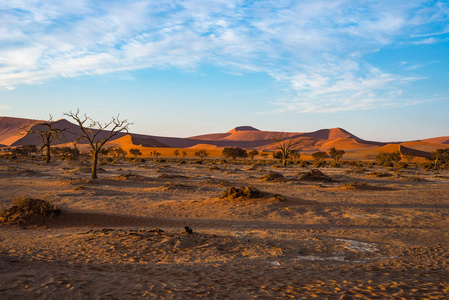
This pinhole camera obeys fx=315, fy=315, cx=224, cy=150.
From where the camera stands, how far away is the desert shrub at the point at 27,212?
11062 mm

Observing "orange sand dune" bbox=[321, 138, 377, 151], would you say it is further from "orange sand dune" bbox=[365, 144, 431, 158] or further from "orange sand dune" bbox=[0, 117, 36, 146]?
"orange sand dune" bbox=[0, 117, 36, 146]

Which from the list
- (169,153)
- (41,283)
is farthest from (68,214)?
(169,153)

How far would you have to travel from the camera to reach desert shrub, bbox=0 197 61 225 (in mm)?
11062

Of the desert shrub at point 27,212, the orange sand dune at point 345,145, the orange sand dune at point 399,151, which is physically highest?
the orange sand dune at point 345,145

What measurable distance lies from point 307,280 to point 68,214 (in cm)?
988

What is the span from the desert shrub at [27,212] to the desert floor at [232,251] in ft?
1.70

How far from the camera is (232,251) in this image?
773 cm

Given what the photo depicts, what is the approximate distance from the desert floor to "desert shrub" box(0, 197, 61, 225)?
0.52 metres

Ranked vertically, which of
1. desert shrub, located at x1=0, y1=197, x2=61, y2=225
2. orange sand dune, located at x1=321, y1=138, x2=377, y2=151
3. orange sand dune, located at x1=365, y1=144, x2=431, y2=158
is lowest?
desert shrub, located at x1=0, y1=197, x2=61, y2=225

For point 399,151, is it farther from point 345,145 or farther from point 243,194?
point 243,194

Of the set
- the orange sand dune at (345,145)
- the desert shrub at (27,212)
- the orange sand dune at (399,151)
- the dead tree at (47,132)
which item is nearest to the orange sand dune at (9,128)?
the dead tree at (47,132)

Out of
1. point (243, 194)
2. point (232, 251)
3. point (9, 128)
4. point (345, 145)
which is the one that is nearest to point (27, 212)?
point (232, 251)

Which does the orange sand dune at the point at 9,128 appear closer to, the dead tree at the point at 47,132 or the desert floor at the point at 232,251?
the dead tree at the point at 47,132

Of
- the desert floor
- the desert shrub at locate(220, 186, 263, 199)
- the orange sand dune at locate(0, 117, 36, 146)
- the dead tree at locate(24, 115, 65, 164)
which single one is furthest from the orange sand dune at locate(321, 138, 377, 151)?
the desert floor
